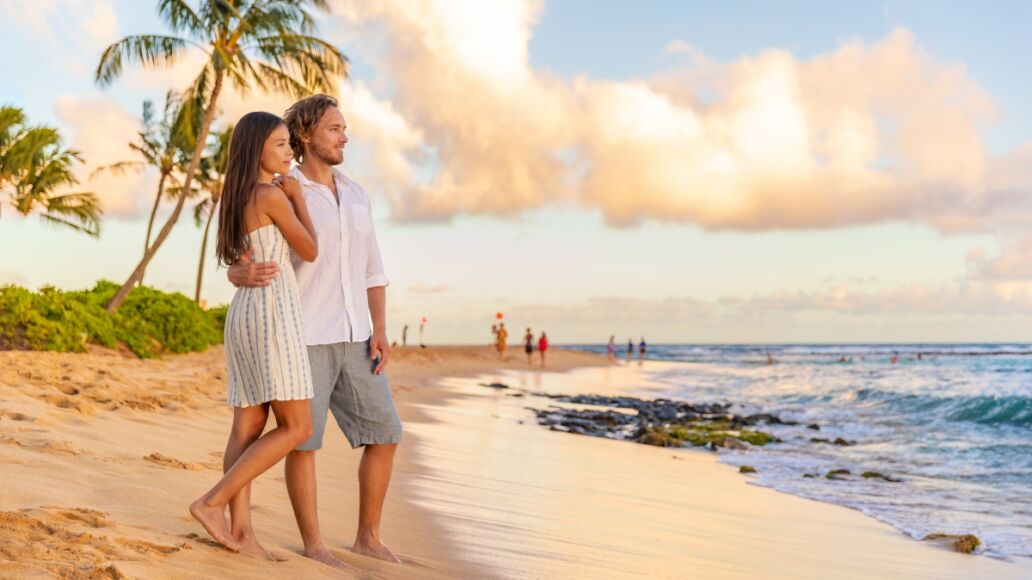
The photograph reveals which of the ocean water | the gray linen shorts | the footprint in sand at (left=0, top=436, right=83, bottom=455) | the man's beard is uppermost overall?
the man's beard

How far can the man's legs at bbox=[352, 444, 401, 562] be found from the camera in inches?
150

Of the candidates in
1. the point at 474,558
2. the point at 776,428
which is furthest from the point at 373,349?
the point at 776,428

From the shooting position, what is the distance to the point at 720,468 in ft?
32.5

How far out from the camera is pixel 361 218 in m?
3.66

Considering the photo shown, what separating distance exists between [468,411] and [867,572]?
30.7 feet

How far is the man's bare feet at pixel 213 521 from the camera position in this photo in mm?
3240

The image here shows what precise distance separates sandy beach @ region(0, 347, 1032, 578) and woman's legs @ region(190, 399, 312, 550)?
0.39ft

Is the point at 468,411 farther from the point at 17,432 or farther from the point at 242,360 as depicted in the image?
the point at 242,360

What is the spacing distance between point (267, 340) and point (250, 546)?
0.85 metres

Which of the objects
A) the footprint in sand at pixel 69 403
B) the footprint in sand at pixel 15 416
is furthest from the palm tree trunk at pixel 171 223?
the footprint in sand at pixel 15 416

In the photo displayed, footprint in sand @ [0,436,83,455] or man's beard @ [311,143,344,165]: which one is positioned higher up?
man's beard @ [311,143,344,165]

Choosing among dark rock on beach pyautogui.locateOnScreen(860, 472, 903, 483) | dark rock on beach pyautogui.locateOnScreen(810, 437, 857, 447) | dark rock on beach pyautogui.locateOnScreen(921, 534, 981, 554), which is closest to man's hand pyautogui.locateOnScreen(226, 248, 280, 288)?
dark rock on beach pyautogui.locateOnScreen(921, 534, 981, 554)

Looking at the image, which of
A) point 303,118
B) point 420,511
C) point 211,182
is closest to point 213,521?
point 303,118

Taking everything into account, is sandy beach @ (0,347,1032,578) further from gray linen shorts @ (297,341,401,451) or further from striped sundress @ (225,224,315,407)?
striped sundress @ (225,224,315,407)
